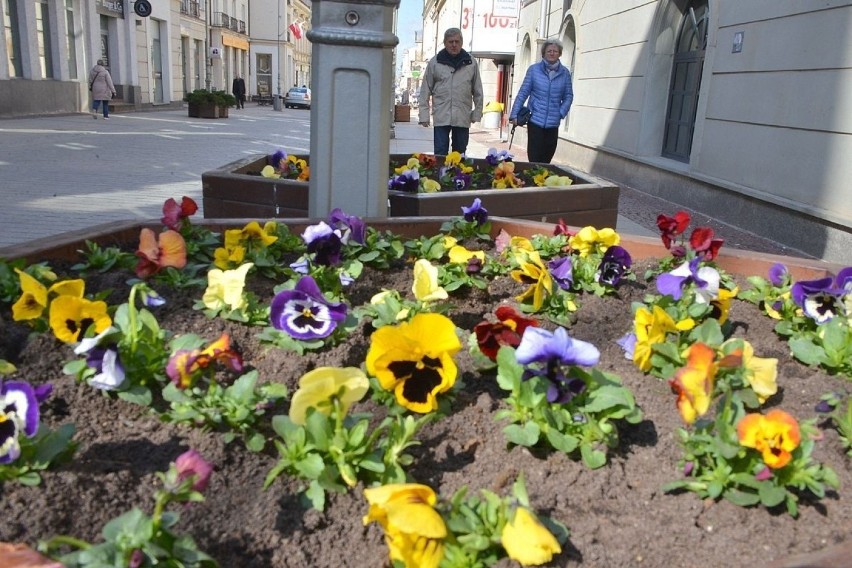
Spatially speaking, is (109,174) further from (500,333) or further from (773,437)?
(773,437)

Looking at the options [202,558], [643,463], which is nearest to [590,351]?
[643,463]

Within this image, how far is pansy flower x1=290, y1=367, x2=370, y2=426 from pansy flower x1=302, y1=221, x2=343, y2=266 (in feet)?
3.26

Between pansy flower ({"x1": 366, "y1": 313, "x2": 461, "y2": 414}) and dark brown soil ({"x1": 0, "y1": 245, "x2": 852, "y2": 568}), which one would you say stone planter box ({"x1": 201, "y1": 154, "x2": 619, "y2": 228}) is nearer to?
dark brown soil ({"x1": 0, "y1": 245, "x2": 852, "y2": 568})

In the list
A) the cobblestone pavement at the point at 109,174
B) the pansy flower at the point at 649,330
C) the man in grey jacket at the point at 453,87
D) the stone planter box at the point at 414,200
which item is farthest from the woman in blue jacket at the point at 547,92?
the pansy flower at the point at 649,330

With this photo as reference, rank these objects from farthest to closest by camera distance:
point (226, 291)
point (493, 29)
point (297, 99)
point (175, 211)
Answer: point (297, 99) → point (493, 29) → point (175, 211) → point (226, 291)

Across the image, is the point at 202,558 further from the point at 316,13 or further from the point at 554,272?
the point at 316,13

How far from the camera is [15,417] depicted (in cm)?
139

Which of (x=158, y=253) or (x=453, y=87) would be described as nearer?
(x=158, y=253)

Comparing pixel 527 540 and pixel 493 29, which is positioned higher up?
pixel 493 29

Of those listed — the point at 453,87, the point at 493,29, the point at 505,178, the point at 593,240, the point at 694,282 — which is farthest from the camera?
the point at 493,29

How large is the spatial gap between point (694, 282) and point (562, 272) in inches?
16.7

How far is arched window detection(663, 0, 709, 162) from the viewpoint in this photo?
34.9 ft

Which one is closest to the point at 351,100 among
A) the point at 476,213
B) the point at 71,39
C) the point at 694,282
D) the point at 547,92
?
the point at 476,213

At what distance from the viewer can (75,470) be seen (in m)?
1.50
